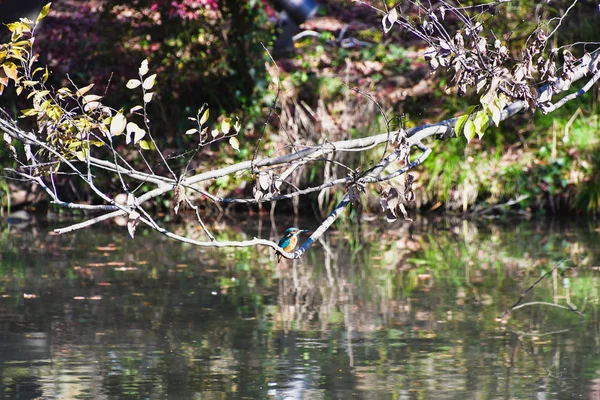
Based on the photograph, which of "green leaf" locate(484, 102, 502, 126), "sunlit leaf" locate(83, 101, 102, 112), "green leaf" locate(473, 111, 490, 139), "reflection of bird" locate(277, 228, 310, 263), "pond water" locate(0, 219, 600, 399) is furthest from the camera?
"reflection of bird" locate(277, 228, 310, 263)

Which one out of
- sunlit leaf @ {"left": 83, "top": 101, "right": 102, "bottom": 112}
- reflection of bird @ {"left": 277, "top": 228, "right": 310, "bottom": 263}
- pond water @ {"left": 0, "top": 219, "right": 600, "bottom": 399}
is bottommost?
pond water @ {"left": 0, "top": 219, "right": 600, "bottom": 399}

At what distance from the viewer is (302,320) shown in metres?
7.85

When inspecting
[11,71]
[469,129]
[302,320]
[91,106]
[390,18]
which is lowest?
[302,320]

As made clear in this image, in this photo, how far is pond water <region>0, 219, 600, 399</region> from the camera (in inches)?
238

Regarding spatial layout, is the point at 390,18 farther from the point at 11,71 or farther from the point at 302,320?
the point at 302,320

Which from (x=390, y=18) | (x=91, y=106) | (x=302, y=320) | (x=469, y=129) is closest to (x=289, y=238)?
(x=302, y=320)

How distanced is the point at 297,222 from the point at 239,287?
5150 mm

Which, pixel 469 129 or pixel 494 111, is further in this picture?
pixel 469 129

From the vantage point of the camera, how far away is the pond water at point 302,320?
19.8 feet

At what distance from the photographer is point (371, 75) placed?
17.4 metres

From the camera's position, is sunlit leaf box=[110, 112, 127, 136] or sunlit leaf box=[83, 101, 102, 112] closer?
sunlit leaf box=[110, 112, 127, 136]

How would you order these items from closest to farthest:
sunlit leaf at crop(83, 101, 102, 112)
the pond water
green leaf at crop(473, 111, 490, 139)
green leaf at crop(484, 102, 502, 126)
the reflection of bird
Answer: green leaf at crop(484, 102, 502, 126) < green leaf at crop(473, 111, 490, 139) < sunlit leaf at crop(83, 101, 102, 112) < the pond water < the reflection of bird

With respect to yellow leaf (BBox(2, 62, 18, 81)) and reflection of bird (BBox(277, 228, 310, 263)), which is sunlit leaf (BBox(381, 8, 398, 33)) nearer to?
yellow leaf (BBox(2, 62, 18, 81))

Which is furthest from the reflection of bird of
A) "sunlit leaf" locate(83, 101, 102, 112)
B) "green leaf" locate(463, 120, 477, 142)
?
"green leaf" locate(463, 120, 477, 142)
